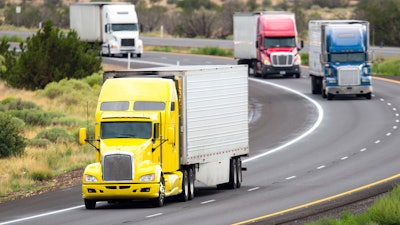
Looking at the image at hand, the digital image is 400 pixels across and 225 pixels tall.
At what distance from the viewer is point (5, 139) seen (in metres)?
38.1

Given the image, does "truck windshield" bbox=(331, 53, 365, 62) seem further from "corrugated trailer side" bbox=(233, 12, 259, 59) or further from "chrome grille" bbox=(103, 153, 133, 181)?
"chrome grille" bbox=(103, 153, 133, 181)

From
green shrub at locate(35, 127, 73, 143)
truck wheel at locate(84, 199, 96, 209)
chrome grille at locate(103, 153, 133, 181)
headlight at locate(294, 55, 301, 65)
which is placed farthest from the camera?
headlight at locate(294, 55, 301, 65)

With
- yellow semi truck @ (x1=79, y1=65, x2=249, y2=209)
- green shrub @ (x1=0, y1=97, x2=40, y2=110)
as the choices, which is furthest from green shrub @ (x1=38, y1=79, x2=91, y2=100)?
yellow semi truck @ (x1=79, y1=65, x2=249, y2=209)

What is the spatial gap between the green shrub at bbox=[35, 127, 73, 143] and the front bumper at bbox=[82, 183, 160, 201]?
16.4 metres

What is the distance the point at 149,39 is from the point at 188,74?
A: 82.2m

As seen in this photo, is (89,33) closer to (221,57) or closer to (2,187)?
(221,57)

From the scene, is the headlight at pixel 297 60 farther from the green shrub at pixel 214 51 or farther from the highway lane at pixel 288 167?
the green shrub at pixel 214 51

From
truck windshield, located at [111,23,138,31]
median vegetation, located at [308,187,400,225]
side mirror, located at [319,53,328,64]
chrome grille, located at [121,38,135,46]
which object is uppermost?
truck windshield, located at [111,23,138,31]

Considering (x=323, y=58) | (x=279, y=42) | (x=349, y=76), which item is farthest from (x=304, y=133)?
(x=279, y=42)

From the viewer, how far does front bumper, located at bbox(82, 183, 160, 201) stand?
979 inches

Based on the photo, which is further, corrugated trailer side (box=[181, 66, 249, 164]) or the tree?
the tree

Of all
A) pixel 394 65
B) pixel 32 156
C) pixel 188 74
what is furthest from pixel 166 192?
pixel 394 65

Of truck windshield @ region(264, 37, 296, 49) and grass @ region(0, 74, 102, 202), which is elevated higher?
truck windshield @ region(264, 37, 296, 49)

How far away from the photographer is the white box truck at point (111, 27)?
8481 cm
